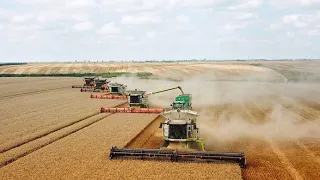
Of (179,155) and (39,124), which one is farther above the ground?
(179,155)

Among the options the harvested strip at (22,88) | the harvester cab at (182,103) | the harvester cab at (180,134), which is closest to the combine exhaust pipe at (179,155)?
the harvester cab at (180,134)

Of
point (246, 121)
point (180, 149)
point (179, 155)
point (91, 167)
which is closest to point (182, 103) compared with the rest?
point (246, 121)

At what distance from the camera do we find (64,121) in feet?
102

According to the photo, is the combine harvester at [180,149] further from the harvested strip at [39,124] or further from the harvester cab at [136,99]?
the harvester cab at [136,99]

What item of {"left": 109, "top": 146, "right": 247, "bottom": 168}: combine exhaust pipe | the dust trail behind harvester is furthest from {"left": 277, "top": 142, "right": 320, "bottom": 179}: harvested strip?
{"left": 109, "top": 146, "right": 247, "bottom": 168}: combine exhaust pipe

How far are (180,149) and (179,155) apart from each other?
5.92ft

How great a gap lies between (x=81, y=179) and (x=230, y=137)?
11983 millimetres

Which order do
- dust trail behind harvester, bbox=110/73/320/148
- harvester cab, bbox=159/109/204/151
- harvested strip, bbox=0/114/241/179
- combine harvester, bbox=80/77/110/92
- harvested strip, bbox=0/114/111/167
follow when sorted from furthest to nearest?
combine harvester, bbox=80/77/110/92 → dust trail behind harvester, bbox=110/73/320/148 → harvester cab, bbox=159/109/204/151 → harvested strip, bbox=0/114/111/167 → harvested strip, bbox=0/114/241/179

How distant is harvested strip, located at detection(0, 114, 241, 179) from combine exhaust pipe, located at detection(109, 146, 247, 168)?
500mm

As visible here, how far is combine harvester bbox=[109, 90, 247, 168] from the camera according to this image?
1905 centimetres

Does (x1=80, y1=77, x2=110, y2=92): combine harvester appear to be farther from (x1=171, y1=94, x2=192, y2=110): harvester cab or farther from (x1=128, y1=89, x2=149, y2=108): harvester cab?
(x1=171, y1=94, x2=192, y2=110): harvester cab

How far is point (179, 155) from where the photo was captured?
19.2 metres

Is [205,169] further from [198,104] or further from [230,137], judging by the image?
[198,104]

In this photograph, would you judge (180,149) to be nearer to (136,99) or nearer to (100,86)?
(136,99)
